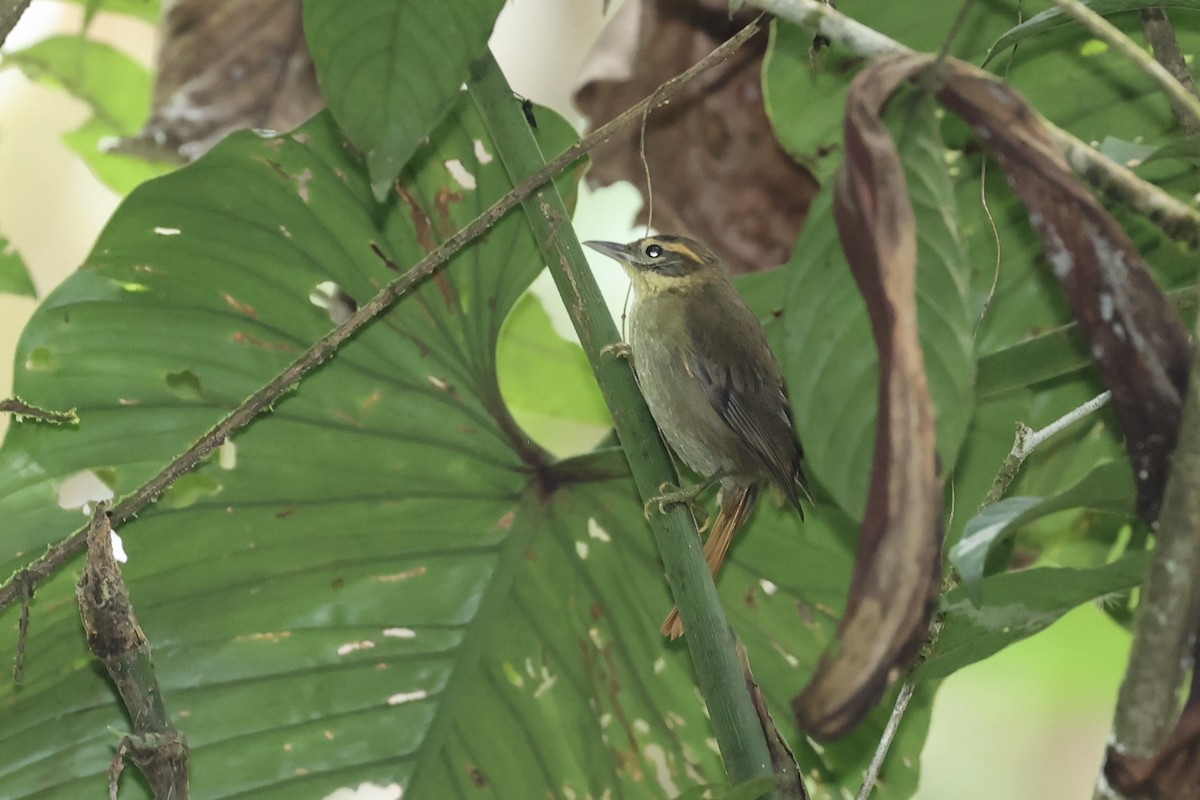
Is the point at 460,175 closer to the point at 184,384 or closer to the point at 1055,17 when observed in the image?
the point at 184,384

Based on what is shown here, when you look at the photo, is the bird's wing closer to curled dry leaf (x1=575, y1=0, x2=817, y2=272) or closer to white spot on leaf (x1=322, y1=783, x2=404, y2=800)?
curled dry leaf (x1=575, y1=0, x2=817, y2=272)

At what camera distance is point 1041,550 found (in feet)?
5.95

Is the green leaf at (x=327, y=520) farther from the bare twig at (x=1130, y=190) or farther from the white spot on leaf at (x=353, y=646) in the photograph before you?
the bare twig at (x=1130, y=190)

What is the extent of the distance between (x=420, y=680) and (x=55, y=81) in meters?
1.54

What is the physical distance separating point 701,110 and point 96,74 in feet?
4.30

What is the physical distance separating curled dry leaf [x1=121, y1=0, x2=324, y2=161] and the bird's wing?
844 millimetres

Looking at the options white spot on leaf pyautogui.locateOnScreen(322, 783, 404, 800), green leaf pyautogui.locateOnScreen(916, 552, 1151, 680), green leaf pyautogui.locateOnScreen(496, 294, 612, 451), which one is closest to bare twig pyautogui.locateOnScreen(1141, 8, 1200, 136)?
green leaf pyautogui.locateOnScreen(916, 552, 1151, 680)

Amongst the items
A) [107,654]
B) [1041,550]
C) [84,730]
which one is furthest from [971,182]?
[84,730]

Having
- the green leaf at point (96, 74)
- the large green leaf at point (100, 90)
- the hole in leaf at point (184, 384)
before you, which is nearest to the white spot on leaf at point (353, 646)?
the hole in leaf at point (184, 384)

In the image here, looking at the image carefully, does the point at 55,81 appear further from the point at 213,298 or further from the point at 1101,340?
the point at 1101,340

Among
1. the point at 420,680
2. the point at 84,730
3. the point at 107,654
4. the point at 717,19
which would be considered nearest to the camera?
the point at 107,654

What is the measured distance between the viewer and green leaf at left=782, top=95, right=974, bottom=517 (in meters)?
0.82

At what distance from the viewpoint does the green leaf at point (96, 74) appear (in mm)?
2367

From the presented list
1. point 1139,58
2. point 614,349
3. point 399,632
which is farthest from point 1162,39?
point 399,632
